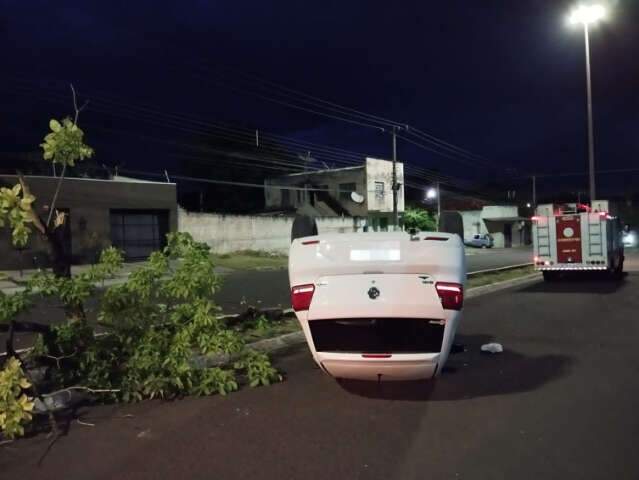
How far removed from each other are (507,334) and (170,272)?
534 centimetres

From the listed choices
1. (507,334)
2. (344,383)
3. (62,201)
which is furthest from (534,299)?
(62,201)

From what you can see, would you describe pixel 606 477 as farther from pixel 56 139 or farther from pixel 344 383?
pixel 56 139

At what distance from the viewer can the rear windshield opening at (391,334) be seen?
16.0 ft

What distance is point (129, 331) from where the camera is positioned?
20.3 feet

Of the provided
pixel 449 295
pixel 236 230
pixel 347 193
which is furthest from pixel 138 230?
pixel 449 295

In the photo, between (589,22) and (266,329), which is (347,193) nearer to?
(589,22)

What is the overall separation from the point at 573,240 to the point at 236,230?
2012cm

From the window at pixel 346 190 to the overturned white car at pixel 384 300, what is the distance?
4107 cm

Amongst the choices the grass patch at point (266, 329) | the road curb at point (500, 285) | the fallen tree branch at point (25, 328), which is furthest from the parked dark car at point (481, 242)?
the fallen tree branch at point (25, 328)

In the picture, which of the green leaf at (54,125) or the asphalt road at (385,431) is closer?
the asphalt road at (385,431)

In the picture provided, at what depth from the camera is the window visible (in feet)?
151

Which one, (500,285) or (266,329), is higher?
(266,329)

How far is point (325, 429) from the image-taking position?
15.2 ft

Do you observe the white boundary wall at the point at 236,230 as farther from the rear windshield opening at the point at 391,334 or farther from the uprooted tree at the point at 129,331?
the rear windshield opening at the point at 391,334
